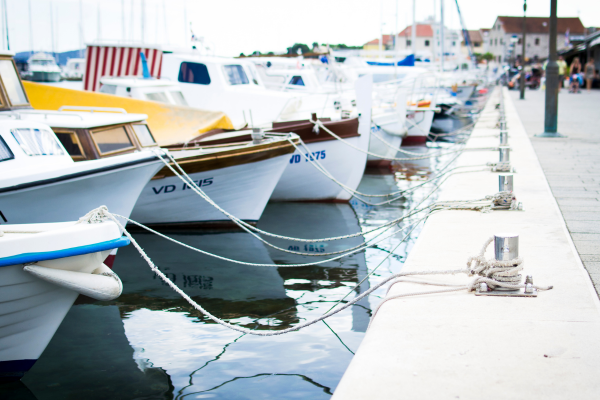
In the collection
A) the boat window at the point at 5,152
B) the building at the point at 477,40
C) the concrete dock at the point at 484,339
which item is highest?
the building at the point at 477,40

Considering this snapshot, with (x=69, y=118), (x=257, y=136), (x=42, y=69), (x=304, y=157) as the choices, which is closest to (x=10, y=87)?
(x=69, y=118)

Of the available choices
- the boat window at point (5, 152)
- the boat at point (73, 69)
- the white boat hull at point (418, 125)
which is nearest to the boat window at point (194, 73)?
the white boat hull at point (418, 125)

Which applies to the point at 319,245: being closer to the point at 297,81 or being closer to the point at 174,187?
the point at 174,187

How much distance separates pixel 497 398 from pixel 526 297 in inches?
50.6

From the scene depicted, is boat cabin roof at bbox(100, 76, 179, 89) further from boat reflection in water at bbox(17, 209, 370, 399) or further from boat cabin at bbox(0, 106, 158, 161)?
boat reflection in water at bbox(17, 209, 370, 399)

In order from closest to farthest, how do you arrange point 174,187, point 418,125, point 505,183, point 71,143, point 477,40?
point 505,183, point 71,143, point 174,187, point 418,125, point 477,40

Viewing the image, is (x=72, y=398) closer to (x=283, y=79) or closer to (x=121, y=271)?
(x=121, y=271)

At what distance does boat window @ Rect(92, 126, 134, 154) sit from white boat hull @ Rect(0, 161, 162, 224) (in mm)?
1079

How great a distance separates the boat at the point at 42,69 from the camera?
52.8 meters

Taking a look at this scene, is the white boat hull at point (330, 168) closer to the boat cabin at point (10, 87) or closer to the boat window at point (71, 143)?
the boat window at point (71, 143)

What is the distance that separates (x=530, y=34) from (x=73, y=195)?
12199 centimetres

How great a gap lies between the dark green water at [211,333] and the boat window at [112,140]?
5.02 feet

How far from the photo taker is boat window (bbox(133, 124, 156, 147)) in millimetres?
9062

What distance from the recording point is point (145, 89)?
39.8 ft
